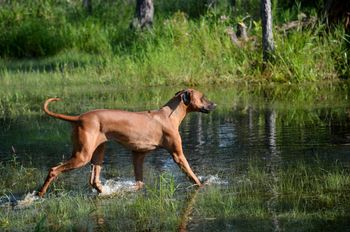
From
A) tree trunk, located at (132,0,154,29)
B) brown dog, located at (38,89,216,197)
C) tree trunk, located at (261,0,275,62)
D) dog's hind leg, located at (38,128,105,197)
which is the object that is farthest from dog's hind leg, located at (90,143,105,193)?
tree trunk, located at (132,0,154,29)

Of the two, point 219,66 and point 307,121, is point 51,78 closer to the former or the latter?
point 219,66

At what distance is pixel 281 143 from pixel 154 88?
21.9ft

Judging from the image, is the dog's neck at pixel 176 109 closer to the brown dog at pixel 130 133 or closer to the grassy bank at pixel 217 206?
the brown dog at pixel 130 133

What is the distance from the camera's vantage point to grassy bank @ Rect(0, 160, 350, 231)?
8.34 meters

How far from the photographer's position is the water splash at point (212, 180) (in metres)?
10.1

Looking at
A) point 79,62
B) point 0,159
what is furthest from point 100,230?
point 79,62

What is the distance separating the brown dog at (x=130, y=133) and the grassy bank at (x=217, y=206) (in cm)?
29

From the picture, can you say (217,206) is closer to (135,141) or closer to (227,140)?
(135,141)

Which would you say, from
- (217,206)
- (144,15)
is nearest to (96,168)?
(217,206)

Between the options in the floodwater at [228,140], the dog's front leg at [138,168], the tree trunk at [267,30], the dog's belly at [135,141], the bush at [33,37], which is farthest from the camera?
the bush at [33,37]

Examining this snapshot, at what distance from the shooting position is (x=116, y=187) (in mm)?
10203

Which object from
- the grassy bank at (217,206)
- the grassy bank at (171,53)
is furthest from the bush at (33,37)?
the grassy bank at (217,206)

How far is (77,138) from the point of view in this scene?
969cm

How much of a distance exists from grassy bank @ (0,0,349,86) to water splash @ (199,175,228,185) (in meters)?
8.55
